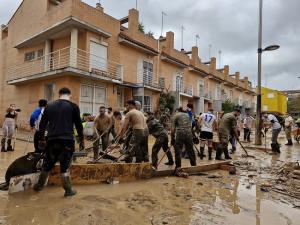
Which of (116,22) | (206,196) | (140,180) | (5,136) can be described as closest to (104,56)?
(116,22)

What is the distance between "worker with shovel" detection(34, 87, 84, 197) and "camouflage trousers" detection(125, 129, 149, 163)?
2.19m

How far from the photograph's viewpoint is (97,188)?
17.0 ft

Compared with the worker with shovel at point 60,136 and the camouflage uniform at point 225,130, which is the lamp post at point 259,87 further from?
the worker with shovel at point 60,136

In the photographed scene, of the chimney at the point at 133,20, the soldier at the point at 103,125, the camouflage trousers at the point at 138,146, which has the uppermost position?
the chimney at the point at 133,20

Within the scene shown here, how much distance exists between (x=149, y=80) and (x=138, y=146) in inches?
635

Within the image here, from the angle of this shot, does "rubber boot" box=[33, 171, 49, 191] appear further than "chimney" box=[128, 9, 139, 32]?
No

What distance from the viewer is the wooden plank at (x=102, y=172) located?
524 cm

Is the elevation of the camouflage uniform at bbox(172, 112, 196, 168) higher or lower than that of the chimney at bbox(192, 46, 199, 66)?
lower

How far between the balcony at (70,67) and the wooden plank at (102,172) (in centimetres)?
1038

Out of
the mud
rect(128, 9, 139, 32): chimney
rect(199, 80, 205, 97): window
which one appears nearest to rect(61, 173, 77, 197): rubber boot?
the mud

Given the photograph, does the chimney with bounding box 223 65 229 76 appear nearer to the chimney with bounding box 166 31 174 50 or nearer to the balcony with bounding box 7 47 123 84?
the chimney with bounding box 166 31 174 50

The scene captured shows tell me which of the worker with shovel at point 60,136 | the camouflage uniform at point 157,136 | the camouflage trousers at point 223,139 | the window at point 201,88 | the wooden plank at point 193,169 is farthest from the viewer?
the window at point 201,88

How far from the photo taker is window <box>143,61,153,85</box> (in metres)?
21.8

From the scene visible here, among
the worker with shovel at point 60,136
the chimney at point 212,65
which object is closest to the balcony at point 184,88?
the chimney at point 212,65
